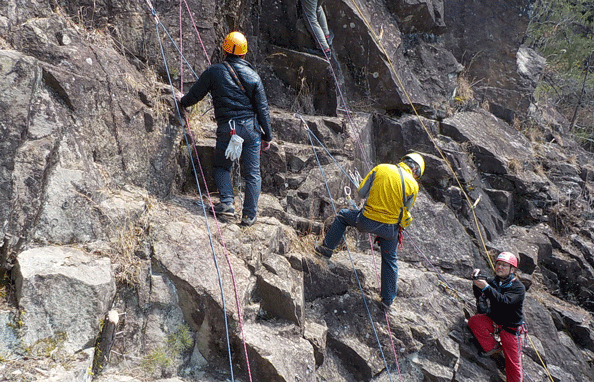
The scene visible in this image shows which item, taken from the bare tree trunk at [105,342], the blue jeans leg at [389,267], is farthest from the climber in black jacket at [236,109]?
the bare tree trunk at [105,342]

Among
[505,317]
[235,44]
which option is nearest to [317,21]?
[235,44]

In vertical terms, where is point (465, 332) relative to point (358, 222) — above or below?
below

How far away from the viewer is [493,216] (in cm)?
899

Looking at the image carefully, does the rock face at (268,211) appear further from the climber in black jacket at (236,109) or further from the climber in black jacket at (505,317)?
the climber in black jacket at (236,109)

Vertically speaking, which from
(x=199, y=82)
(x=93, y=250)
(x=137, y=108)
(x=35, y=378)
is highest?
(x=199, y=82)

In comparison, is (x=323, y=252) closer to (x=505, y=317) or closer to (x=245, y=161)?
(x=245, y=161)

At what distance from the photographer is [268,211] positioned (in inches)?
259

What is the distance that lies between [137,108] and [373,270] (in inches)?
158

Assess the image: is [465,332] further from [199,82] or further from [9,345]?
[9,345]

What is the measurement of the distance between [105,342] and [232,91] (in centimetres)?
320

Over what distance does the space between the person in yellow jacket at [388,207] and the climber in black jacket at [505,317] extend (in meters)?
1.29

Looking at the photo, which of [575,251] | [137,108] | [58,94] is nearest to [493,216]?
[575,251]

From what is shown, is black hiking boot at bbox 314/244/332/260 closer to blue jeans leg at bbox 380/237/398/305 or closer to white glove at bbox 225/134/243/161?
blue jeans leg at bbox 380/237/398/305

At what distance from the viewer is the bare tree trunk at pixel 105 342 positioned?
4.07m
